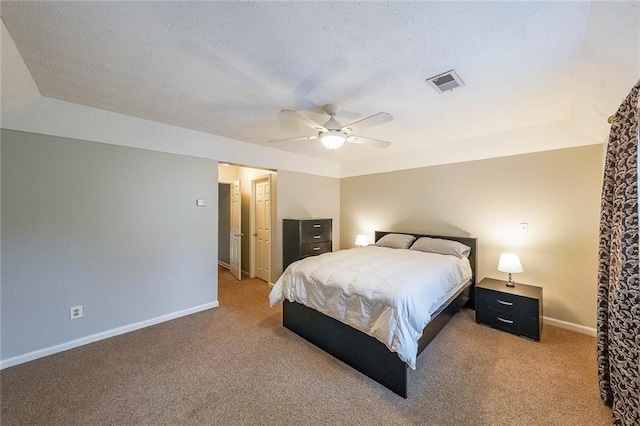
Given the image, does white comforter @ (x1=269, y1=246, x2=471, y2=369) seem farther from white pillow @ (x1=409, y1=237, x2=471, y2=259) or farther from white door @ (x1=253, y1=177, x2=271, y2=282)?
white door @ (x1=253, y1=177, x2=271, y2=282)

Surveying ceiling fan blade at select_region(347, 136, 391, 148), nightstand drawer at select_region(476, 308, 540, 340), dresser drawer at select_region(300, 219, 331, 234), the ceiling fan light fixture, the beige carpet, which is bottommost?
the beige carpet

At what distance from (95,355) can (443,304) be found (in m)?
3.44

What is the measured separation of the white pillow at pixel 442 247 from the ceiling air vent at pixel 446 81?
2.04 meters

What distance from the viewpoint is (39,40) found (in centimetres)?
157

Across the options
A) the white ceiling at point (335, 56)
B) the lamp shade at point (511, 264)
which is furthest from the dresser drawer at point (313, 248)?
the lamp shade at point (511, 264)

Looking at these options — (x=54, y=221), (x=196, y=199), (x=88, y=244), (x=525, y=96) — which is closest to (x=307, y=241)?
(x=196, y=199)

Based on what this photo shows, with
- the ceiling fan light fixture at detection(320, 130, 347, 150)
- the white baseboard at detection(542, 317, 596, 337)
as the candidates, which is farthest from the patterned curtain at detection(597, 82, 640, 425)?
the ceiling fan light fixture at detection(320, 130, 347, 150)

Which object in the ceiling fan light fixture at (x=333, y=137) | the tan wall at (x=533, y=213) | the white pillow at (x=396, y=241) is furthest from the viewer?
the white pillow at (x=396, y=241)

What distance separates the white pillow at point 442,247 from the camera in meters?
3.23

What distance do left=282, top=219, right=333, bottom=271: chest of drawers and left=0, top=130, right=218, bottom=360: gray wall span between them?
1.30 meters

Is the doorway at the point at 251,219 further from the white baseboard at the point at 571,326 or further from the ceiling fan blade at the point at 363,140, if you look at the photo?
the white baseboard at the point at 571,326

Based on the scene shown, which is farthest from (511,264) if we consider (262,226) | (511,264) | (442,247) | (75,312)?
(75,312)

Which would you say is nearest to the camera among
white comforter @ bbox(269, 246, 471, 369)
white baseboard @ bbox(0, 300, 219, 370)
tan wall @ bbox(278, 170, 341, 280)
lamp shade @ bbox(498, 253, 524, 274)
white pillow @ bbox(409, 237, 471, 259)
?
white comforter @ bbox(269, 246, 471, 369)

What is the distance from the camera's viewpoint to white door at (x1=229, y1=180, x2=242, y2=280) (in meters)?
4.82
